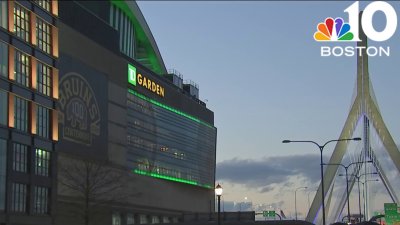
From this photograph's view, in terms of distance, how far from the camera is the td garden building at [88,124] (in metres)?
78.4

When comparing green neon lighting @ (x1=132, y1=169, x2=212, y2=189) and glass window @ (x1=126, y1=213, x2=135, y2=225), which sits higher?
green neon lighting @ (x1=132, y1=169, x2=212, y2=189)

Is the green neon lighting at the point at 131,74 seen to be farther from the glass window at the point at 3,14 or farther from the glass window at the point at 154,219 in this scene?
the glass window at the point at 3,14

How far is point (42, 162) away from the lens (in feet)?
275

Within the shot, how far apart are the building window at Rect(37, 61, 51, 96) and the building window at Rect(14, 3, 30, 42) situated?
14.8 feet

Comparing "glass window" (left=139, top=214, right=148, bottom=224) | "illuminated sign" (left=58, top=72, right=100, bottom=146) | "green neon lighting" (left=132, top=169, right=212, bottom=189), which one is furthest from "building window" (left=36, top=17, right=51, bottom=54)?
"glass window" (left=139, top=214, right=148, bottom=224)

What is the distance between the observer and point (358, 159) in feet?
429

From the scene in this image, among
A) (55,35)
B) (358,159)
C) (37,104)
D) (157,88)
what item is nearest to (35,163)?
(37,104)

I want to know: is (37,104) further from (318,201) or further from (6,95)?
(318,201)

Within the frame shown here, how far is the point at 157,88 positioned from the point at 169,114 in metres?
7.39

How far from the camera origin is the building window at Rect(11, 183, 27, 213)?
252 feet

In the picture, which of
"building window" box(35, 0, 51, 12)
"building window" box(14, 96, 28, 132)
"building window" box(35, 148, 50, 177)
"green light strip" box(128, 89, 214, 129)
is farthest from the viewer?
"green light strip" box(128, 89, 214, 129)

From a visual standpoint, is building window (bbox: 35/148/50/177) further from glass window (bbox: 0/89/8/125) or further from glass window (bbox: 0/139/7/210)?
glass window (bbox: 0/89/8/125)

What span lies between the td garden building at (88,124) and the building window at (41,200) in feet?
0.39

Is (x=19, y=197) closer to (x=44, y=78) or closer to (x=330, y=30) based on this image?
(x=44, y=78)
